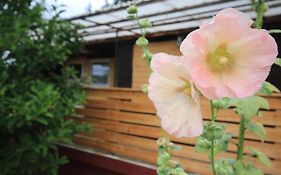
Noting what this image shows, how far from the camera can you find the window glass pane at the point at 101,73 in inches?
291

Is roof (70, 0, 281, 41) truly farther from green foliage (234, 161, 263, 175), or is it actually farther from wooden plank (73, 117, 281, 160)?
green foliage (234, 161, 263, 175)

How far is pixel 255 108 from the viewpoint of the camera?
844 mm

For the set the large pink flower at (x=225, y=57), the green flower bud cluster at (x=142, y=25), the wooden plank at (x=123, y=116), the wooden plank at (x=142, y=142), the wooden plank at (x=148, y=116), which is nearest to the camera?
the large pink flower at (x=225, y=57)

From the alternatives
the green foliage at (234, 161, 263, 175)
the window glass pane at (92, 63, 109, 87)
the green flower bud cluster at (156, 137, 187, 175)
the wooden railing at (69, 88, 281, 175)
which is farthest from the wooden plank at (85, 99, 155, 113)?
the window glass pane at (92, 63, 109, 87)

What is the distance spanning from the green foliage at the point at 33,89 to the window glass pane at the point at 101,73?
11.1 ft

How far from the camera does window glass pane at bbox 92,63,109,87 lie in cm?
740

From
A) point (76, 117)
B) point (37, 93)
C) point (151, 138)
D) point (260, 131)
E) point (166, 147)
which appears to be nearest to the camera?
point (166, 147)

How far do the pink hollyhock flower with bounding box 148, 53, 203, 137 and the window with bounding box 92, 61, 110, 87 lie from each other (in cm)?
679

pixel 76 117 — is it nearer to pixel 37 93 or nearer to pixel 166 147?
pixel 37 93

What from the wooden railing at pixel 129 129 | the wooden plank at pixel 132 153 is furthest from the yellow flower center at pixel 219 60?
the wooden plank at pixel 132 153

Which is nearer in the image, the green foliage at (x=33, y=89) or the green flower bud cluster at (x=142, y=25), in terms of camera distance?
the green flower bud cluster at (x=142, y=25)

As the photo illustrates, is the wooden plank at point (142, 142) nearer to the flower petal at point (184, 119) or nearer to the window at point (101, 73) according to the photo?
the flower petal at point (184, 119)

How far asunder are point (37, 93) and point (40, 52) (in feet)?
2.28

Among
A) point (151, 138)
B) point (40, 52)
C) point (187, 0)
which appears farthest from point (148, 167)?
point (187, 0)
